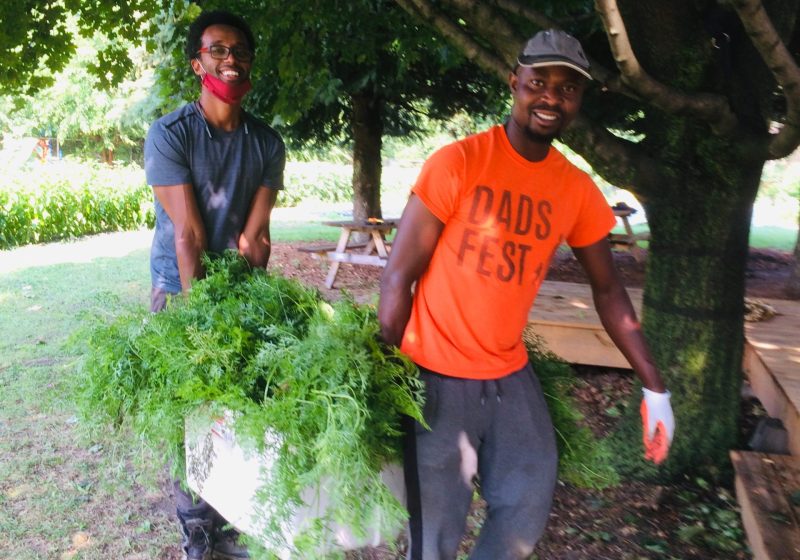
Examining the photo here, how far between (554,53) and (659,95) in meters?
1.12

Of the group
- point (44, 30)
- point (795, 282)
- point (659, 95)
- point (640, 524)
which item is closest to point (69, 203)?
point (44, 30)

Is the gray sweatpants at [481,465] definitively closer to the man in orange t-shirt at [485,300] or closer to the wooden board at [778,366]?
the man in orange t-shirt at [485,300]

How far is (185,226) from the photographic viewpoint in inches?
110

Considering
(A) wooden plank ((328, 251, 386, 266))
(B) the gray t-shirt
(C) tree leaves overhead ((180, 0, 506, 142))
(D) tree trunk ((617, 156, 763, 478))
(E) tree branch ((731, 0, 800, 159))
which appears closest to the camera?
(E) tree branch ((731, 0, 800, 159))

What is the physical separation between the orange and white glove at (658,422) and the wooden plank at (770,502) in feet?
1.92

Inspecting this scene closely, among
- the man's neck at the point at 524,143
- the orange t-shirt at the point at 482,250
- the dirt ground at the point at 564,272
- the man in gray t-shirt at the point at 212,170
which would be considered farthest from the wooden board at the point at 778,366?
the dirt ground at the point at 564,272

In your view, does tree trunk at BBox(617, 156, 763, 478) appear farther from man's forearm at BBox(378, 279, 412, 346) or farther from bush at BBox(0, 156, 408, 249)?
bush at BBox(0, 156, 408, 249)

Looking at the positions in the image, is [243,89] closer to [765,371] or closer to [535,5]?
[535,5]

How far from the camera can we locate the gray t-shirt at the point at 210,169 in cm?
279

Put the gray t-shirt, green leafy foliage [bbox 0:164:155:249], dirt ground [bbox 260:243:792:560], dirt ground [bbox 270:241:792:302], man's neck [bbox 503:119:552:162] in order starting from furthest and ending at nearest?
green leafy foliage [bbox 0:164:155:249] < dirt ground [bbox 270:241:792:302] < dirt ground [bbox 260:243:792:560] < the gray t-shirt < man's neck [bbox 503:119:552:162]

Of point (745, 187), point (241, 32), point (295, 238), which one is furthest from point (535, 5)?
point (295, 238)

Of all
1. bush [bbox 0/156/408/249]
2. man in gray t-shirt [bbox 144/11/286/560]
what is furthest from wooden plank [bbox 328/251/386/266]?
bush [bbox 0/156/408/249]

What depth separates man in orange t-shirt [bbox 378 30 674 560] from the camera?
2148 mm

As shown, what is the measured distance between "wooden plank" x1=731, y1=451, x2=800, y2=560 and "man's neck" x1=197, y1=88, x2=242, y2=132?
106 inches
